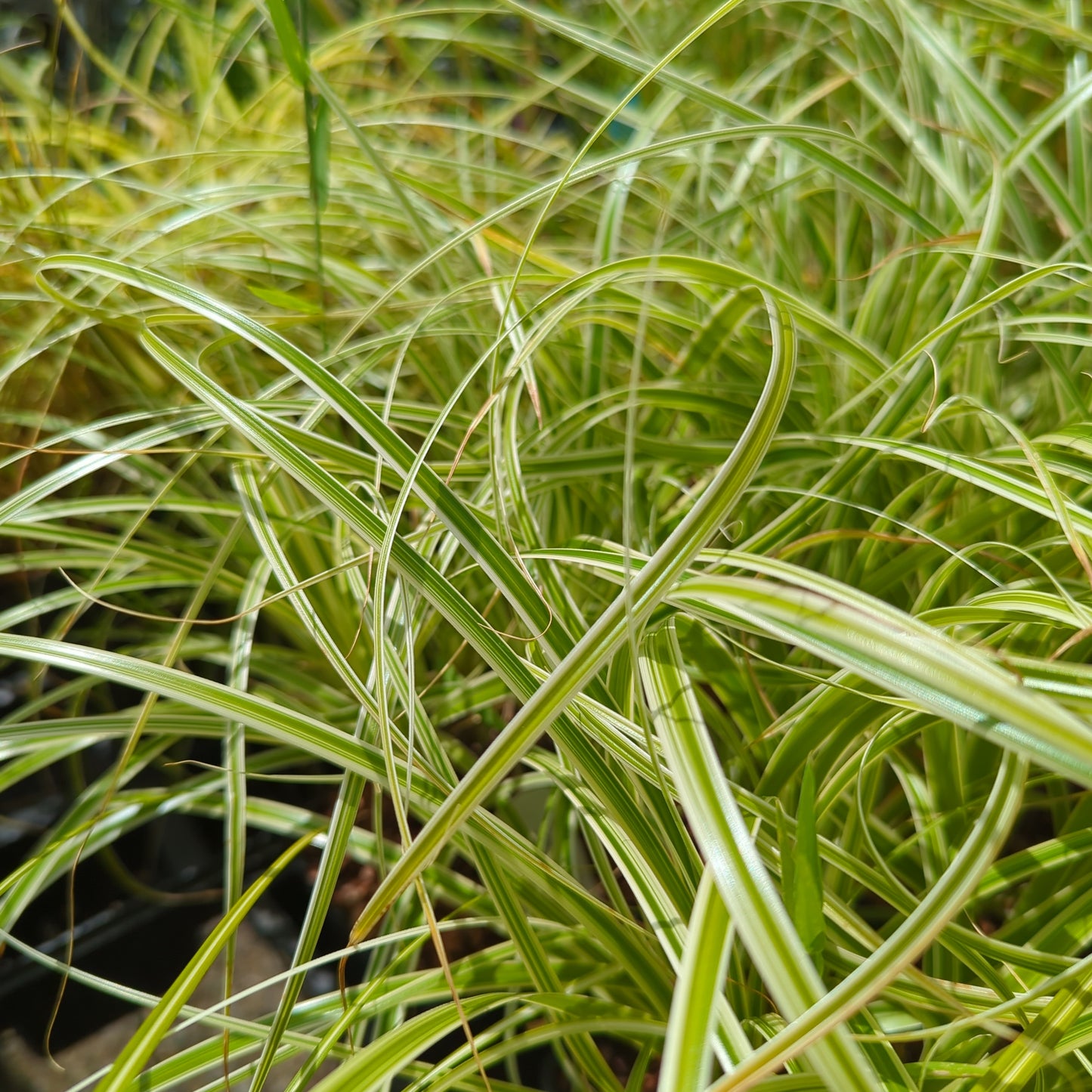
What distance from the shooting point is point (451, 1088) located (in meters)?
0.46

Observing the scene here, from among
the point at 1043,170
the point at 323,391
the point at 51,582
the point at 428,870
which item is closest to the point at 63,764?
the point at 51,582

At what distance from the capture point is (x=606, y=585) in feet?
1.93

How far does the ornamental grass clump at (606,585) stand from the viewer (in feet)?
1.08

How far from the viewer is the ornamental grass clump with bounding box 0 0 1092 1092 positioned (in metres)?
0.33

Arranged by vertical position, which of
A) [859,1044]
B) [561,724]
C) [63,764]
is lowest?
[63,764]

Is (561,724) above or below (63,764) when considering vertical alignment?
above

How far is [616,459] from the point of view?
1.79 ft

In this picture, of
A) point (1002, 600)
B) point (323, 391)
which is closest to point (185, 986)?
point (323, 391)

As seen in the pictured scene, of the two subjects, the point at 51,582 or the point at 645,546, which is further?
the point at 51,582

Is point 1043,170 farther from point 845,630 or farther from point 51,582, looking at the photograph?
point 51,582

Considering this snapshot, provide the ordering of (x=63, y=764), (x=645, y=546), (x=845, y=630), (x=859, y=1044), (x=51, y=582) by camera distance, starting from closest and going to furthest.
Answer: (x=845, y=630)
(x=859, y=1044)
(x=645, y=546)
(x=63, y=764)
(x=51, y=582)

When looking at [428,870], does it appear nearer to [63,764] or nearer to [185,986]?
[185,986]

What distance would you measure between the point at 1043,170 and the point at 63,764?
35.3 inches

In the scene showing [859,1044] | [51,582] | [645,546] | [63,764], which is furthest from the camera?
[51,582]
